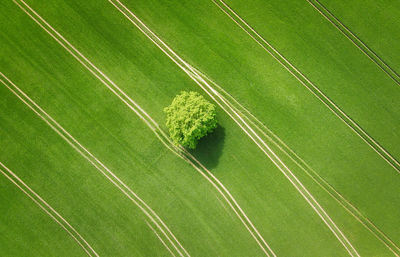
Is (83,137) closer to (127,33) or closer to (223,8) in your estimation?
(127,33)

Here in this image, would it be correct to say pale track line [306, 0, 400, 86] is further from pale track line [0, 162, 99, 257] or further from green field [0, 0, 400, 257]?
pale track line [0, 162, 99, 257]

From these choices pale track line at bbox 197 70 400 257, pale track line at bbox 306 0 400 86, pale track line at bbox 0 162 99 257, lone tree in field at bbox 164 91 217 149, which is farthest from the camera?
pale track line at bbox 0 162 99 257

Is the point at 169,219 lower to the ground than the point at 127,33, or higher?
lower

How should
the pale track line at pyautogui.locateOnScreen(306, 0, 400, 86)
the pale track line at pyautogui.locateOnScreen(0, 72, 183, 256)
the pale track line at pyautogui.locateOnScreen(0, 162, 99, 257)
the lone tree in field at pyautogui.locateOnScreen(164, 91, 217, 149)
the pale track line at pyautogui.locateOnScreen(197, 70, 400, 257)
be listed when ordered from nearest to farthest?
the lone tree in field at pyautogui.locateOnScreen(164, 91, 217, 149) < the pale track line at pyautogui.locateOnScreen(197, 70, 400, 257) < the pale track line at pyautogui.locateOnScreen(306, 0, 400, 86) < the pale track line at pyautogui.locateOnScreen(0, 72, 183, 256) < the pale track line at pyautogui.locateOnScreen(0, 162, 99, 257)

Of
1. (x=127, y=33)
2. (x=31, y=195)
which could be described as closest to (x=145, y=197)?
(x=31, y=195)

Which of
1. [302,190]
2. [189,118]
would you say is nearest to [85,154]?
[189,118]

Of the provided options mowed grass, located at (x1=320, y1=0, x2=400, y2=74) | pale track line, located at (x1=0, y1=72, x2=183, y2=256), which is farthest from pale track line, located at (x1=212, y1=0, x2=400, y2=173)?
pale track line, located at (x1=0, y1=72, x2=183, y2=256)

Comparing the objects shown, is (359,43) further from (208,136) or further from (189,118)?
(189,118)
